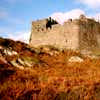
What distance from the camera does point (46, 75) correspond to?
1085cm

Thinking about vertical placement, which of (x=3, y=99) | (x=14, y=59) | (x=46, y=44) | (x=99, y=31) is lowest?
(x=3, y=99)

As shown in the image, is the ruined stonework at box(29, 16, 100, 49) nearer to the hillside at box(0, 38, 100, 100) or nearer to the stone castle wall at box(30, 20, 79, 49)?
the stone castle wall at box(30, 20, 79, 49)

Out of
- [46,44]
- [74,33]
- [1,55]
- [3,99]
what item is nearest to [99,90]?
[3,99]

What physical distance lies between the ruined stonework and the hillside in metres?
1.30

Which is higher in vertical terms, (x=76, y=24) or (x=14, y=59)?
(x=76, y=24)

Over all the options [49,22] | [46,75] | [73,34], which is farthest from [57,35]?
[46,75]

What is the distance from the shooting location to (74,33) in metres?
22.0

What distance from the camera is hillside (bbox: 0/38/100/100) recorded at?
633cm

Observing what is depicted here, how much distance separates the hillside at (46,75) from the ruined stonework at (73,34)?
51.0 inches

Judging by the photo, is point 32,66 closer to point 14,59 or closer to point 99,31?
point 14,59

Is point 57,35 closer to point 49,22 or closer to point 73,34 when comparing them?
point 73,34

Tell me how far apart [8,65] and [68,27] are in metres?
11.2

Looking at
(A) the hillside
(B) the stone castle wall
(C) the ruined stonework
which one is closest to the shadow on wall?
(C) the ruined stonework

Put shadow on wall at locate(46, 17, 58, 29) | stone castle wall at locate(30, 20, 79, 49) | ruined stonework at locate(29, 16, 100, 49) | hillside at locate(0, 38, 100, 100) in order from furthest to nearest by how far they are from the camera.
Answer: shadow on wall at locate(46, 17, 58, 29) < stone castle wall at locate(30, 20, 79, 49) < ruined stonework at locate(29, 16, 100, 49) < hillside at locate(0, 38, 100, 100)
